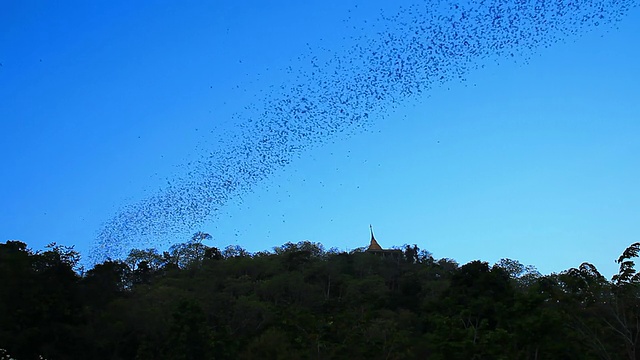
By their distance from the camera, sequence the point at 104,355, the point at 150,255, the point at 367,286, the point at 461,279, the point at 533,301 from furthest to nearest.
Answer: the point at 150,255 → the point at 367,286 → the point at 461,279 → the point at 104,355 → the point at 533,301

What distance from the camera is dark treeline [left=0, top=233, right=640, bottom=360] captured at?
21.6 m

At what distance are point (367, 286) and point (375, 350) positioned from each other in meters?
28.8

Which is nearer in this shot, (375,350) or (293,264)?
(375,350)

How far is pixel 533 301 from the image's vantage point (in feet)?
68.9

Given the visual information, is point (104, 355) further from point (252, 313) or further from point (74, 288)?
point (252, 313)

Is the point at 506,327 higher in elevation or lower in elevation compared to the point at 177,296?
lower

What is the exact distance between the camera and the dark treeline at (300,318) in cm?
2161

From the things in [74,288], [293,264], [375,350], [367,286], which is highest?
[293,264]

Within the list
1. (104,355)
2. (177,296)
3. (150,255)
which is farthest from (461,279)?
(150,255)

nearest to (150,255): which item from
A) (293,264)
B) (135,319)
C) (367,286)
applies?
(293,264)

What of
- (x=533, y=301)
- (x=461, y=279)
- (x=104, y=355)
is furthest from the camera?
(x=461, y=279)

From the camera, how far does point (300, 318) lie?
107 ft

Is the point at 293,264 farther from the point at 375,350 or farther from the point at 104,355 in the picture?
the point at 375,350

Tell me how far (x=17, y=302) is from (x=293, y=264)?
34.9m
